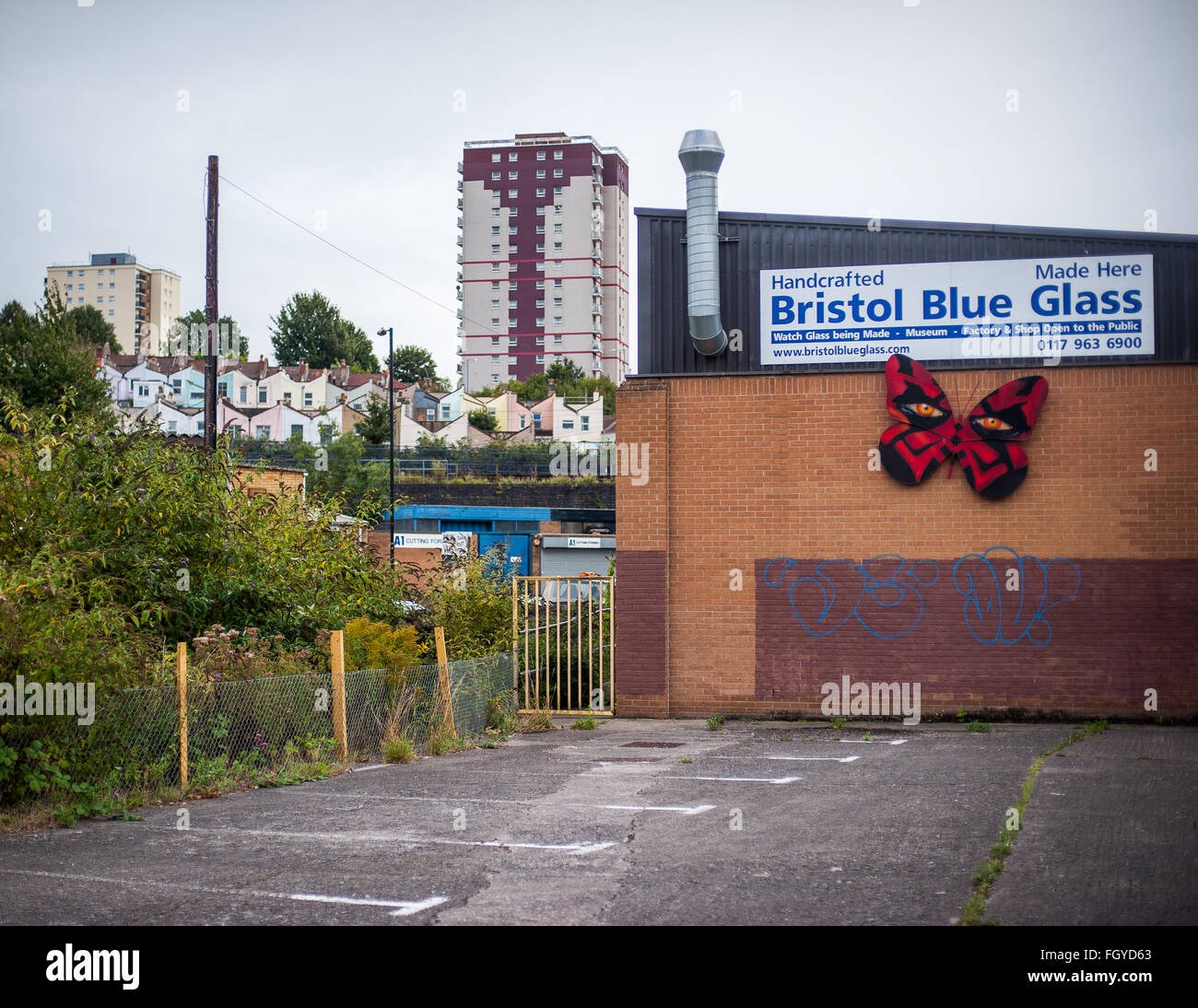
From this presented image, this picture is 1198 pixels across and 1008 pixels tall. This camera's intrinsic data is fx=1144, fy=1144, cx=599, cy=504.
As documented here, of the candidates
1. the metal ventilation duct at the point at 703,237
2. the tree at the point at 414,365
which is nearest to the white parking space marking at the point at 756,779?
the metal ventilation duct at the point at 703,237

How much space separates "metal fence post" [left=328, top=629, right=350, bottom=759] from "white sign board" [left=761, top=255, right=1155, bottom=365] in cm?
731

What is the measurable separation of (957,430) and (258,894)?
37.5 feet

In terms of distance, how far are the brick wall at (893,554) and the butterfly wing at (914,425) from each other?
179 mm

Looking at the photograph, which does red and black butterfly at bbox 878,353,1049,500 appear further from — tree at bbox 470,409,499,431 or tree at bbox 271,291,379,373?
tree at bbox 271,291,379,373

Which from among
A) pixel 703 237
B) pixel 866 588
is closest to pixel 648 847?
pixel 866 588

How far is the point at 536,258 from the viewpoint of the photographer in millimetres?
115562

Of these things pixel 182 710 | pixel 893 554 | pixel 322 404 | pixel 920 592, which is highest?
pixel 322 404

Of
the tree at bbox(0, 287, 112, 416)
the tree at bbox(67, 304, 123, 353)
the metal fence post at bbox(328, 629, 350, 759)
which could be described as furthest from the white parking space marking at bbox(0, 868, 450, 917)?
the tree at bbox(67, 304, 123, 353)

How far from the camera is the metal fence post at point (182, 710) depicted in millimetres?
10039

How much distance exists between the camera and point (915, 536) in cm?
1527

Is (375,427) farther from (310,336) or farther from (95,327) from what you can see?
(95,327)

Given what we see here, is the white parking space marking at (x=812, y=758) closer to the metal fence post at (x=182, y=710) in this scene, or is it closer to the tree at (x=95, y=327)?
the metal fence post at (x=182, y=710)

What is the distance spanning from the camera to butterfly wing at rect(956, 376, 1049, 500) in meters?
15.1

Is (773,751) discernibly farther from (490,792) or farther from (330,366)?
(330,366)
